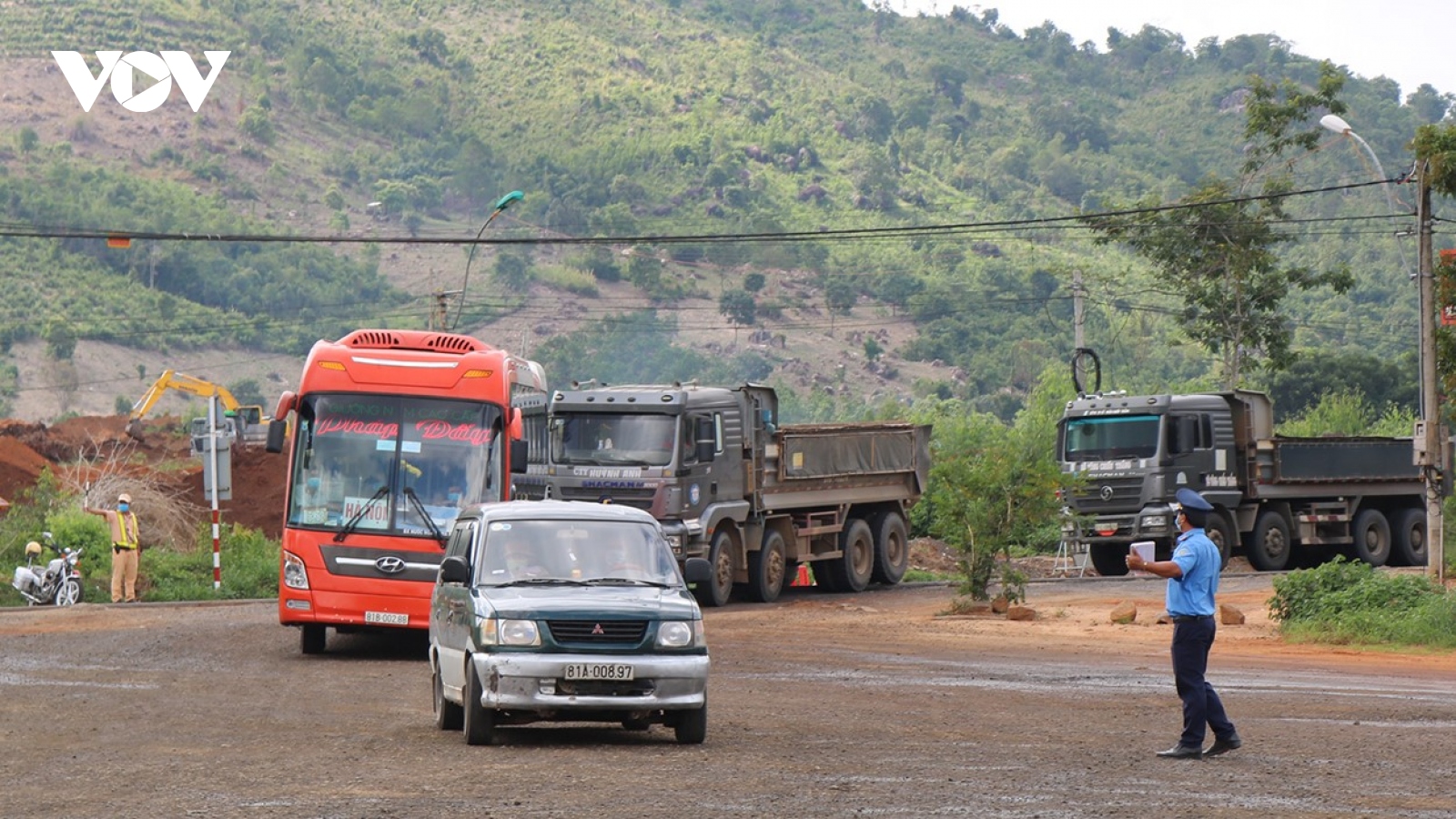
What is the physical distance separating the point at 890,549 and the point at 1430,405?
10646mm

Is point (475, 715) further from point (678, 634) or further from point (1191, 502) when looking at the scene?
point (1191, 502)

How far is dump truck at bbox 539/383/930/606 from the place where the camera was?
1147 inches

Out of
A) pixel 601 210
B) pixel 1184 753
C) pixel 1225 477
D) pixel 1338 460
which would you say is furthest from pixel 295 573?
pixel 601 210

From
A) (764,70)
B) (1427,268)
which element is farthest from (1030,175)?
(1427,268)

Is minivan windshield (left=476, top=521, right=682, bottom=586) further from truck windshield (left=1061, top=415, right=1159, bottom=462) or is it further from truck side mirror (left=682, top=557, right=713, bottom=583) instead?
truck windshield (left=1061, top=415, right=1159, bottom=462)

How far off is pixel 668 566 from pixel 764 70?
187750mm

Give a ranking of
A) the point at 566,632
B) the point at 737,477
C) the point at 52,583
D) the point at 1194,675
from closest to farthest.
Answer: the point at 1194,675 → the point at 566,632 → the point at 737,477 → the point at 52,583

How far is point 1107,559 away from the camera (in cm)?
4009

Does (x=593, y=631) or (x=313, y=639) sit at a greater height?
(x=593, y=631)

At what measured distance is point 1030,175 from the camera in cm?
18712

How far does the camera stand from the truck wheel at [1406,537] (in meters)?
41.8

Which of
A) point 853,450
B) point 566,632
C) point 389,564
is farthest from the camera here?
point 853,450

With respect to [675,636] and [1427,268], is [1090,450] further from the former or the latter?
[675,636]

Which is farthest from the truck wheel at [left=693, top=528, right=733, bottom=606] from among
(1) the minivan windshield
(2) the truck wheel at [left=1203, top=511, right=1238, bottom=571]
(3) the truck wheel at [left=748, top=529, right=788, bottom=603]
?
(1) the minivan windshield
